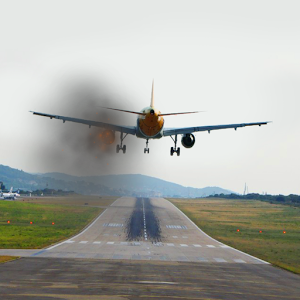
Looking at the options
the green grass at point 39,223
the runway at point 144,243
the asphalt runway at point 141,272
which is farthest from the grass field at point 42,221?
the asphalt runway at point 141,272

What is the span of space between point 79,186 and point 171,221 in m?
60.9

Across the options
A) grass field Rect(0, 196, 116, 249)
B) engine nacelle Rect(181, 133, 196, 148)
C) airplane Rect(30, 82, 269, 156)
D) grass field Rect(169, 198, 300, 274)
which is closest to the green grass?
grass field Rect(0, 196, 116, 249)

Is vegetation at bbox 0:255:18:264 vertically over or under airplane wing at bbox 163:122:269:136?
under

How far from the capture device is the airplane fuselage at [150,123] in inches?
2170

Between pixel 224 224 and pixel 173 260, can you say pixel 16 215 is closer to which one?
pixel 224 224

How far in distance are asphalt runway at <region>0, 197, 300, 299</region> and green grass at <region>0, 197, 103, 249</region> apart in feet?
16.7

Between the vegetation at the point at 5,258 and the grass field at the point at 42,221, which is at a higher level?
the grass field at the point at 42,221

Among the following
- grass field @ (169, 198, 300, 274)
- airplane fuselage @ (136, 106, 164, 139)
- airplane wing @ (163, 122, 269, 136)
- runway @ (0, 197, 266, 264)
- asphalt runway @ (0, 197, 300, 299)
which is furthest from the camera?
grass field @ (169, 198, 300, 274)

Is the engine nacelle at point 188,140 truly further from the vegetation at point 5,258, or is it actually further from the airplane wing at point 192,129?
the vegetation at point 5,258

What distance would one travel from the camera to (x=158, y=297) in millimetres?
30250

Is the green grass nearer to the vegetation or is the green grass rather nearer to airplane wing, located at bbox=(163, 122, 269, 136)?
the vegetation

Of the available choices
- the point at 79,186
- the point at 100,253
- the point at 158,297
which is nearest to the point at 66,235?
the point at 100,253

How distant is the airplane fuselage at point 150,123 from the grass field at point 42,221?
78.0 feet

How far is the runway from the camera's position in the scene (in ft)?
199
